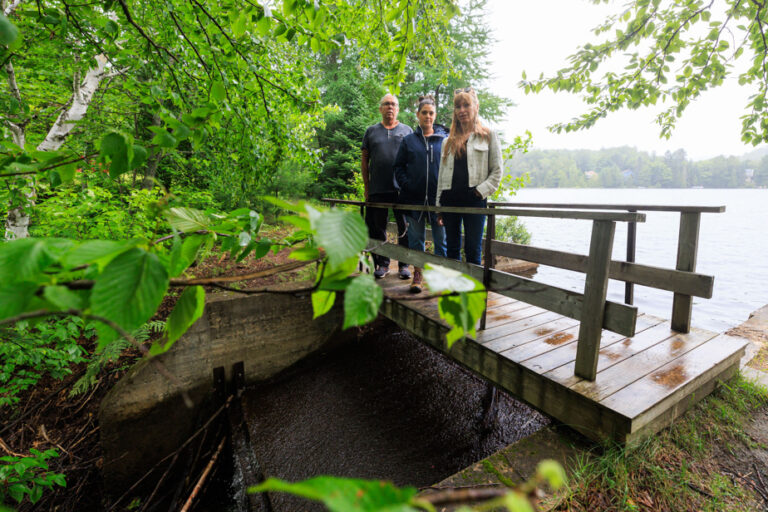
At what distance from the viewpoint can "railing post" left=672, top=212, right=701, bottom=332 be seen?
9.34 feet

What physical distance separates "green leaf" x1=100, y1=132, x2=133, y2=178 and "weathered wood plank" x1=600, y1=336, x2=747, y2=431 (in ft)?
8.97

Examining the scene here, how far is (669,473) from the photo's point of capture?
2064 mm

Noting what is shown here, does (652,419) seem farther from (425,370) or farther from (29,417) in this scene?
(29,417)

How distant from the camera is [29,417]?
3.99m

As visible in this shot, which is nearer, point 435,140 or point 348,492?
point 348,492

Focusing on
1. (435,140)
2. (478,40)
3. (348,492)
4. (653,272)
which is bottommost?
(653,272)

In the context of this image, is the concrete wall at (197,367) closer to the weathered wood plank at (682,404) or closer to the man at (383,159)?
the man at (383,159)

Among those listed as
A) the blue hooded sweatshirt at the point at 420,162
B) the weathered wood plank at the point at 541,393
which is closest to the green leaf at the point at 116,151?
the weathered wood plank at the point at 541,393

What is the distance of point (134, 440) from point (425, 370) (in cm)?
386

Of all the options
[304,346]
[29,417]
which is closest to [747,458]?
[304,346]

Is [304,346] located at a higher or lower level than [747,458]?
lower

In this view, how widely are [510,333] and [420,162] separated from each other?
2.12 meters

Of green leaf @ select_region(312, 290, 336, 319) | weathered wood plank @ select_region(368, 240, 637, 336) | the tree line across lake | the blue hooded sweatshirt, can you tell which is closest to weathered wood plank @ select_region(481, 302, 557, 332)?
weathered wood plank @ select_region(368, 240, 637, 336)

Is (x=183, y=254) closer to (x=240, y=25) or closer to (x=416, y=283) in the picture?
(x=240, y=25)
